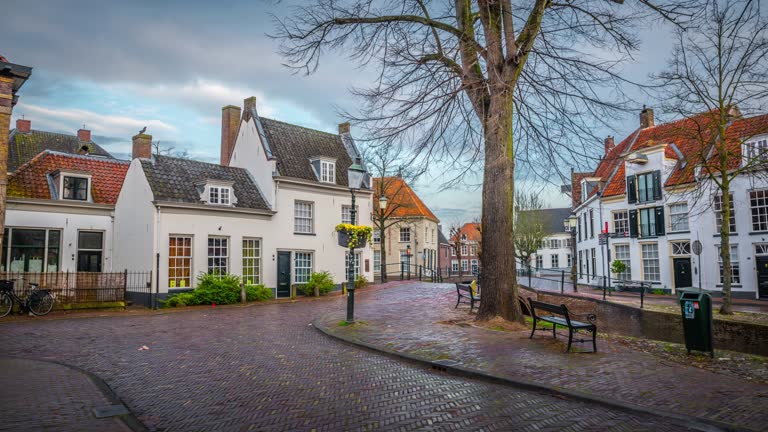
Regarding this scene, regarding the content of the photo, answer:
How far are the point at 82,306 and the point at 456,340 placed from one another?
14.7 m

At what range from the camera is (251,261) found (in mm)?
22938

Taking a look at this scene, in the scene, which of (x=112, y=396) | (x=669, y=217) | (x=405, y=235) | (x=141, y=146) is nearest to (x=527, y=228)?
(x=405, y=235)

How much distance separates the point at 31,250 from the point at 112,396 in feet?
59.3

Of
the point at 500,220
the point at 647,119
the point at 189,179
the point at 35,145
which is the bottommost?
the point at 500,220

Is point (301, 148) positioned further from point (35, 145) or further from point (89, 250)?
point (35, 145)

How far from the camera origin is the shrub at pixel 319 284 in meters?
23.8

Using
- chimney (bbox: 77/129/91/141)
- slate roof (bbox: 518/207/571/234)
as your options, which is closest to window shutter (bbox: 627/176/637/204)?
chimney (bbox: 77/129/91/141)

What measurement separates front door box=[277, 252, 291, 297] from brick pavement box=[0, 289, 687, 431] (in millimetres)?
12045

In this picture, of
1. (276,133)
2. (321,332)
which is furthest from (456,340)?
(276,133)

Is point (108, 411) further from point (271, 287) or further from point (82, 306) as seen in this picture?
point (271, 287)

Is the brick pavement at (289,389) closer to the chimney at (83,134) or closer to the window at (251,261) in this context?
the window at (251,261)

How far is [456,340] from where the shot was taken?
10039 mm

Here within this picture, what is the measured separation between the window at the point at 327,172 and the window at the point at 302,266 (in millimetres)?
4069

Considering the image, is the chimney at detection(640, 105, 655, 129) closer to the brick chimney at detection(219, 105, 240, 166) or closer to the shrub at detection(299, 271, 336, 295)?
the shrub at detection(299, 271, 336, 295)
